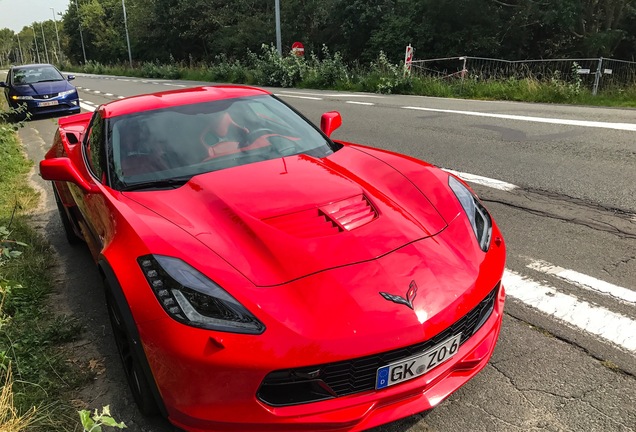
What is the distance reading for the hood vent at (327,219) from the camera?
209cm

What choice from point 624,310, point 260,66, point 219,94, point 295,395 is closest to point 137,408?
point 295,395

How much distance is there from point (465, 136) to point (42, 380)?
→ 21.5ft

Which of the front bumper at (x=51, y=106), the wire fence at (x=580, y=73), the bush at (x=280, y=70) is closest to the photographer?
the wire fence at (x=580, y=73)

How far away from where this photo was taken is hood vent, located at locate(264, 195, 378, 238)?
82.4 inches

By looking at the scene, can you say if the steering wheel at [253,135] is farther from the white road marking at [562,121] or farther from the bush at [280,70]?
the bush at [280,70]

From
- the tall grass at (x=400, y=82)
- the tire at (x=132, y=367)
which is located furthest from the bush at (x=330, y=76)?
the tire at (x=132, y=367)

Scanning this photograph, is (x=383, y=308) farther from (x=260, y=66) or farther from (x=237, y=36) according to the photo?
(x=237, y=36)

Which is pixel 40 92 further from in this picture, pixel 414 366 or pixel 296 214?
pixel 414 366

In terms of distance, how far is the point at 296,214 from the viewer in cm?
221

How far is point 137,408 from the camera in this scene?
220 cm

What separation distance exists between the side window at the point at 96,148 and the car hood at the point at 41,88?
11426 mm

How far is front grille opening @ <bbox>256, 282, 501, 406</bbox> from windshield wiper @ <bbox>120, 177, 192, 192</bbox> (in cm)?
134

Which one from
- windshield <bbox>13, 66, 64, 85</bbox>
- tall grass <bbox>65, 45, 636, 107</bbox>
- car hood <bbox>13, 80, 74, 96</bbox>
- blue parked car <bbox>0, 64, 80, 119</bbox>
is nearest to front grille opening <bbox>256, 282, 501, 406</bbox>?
tall grass <bbox>65, 45, 636, 107</bbox>

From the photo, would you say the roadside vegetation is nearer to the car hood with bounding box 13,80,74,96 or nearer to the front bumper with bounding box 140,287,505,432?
the front bumper with bounding box 140,287,505,432
